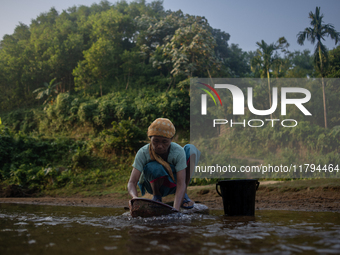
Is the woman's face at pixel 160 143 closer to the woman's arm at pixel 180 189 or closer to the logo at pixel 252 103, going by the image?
the woman's arm at pixel 180 189

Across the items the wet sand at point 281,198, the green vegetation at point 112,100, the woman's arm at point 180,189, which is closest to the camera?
the woman's arm at point 180,189

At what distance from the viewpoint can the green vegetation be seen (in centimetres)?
1266

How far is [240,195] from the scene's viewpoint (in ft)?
13.0

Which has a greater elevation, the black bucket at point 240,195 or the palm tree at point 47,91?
the palm tree at point 47,91

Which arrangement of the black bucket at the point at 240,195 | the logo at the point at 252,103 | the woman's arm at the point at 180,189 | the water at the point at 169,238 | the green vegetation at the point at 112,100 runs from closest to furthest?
the water at the point at 169,238 < the woman's arm at the point at 180,189 < the black bucket at the point at 240,195 < the green vegetation at the point at 112,100 < the logo at the point at 252,103

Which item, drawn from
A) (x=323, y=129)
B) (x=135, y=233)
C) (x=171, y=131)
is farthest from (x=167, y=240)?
(x=323, y=129)

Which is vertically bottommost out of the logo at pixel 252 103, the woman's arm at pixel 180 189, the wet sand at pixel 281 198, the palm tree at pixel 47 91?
the wet sand at pixel 281 198

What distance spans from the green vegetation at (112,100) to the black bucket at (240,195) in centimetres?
632

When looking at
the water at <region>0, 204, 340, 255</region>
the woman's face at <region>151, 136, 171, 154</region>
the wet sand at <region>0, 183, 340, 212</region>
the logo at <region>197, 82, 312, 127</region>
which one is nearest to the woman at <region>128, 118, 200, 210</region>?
the woman's face at <region>151, 136, 171, 154</region>

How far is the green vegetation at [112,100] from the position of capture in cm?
1266

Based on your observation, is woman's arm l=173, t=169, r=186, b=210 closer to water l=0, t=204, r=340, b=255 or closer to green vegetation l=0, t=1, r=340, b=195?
water l=0, t=204, r=340, b=255

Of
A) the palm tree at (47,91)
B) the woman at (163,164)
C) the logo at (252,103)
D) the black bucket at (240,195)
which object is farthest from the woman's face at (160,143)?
the palm tree at (47,91)

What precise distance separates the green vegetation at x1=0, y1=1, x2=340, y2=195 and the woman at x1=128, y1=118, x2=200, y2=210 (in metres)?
6.43

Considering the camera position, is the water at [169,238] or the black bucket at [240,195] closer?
the water at [169,238]
